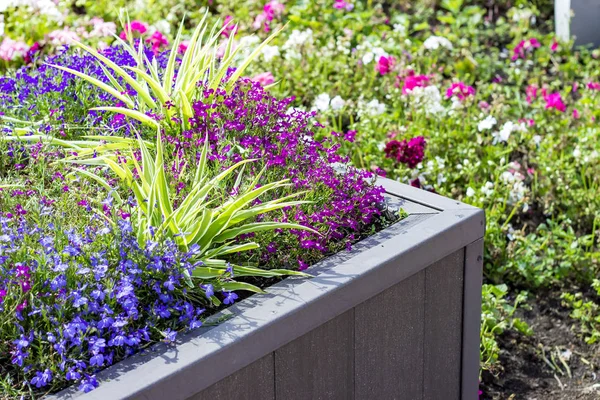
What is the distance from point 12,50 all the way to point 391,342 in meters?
3.05

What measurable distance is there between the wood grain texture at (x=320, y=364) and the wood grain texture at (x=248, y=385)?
2cm

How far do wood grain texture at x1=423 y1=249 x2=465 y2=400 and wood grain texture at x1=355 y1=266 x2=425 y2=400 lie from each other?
4 cm

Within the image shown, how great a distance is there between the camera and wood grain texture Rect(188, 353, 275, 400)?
1951 millimetres

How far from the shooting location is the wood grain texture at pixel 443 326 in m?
2.50

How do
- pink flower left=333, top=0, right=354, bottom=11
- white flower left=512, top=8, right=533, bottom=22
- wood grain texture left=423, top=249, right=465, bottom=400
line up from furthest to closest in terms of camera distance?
white flower left=512, top=8, right=533, bottom=22
pink flower left=333, top=0, right=354, bottom=11
wood grain texture left=423, top=249, right=465, bottom=400

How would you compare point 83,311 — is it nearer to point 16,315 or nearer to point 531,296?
point 16,315

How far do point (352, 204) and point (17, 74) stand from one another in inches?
61.2

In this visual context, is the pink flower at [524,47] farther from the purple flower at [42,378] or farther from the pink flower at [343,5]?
the purple flower at [42,378]

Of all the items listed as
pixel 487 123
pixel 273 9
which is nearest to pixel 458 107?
pixel 487 123

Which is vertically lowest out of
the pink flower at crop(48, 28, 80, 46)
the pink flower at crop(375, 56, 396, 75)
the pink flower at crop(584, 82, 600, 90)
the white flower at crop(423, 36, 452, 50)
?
the pink flower at crop(584, 82, 600, 90)

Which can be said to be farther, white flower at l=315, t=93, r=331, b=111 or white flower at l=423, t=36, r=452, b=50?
white flower at l=423, t=36, r=452, b=50

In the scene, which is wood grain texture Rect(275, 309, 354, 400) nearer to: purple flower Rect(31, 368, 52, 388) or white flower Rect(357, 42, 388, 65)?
purple flower Rect(31, 368, 52, 388)

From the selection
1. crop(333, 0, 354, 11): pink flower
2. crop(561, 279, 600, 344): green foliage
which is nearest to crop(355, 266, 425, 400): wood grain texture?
crop(561, 279, 600, 344): green foliage

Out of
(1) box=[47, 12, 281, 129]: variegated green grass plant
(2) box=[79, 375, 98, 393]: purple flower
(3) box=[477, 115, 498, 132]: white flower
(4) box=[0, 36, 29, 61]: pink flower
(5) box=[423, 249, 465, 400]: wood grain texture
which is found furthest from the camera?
(4) box=[0, 36, 29, 61]: pink flower
